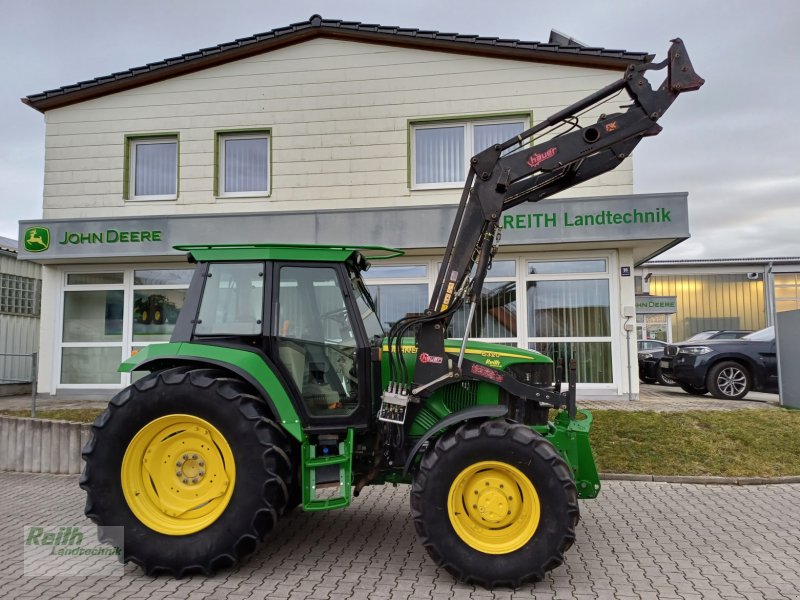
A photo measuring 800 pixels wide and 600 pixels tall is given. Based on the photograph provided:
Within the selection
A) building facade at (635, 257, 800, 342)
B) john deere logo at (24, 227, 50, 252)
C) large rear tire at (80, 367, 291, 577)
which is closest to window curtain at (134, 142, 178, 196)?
john deere logo at (24, 227, 50, 252)

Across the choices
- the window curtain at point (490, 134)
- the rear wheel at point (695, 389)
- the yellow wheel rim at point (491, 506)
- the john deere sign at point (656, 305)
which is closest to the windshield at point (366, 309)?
the yellow wheel rim at point (491, 506)

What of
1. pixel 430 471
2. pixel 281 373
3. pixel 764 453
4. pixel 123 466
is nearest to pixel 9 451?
pixel 123 466

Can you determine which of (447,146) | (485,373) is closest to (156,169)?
(447,146)

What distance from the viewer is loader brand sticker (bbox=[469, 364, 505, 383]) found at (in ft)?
14.7

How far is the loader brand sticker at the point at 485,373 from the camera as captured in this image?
14.7 feet

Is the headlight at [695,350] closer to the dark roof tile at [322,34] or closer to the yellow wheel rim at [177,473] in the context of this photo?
the dark roof tile at [322,34]

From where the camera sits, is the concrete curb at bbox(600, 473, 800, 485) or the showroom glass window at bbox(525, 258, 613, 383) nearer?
the concrete curb at bbox(600, 473, 800, 485)

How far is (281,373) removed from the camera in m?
4.39

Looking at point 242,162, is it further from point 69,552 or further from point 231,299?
point 69,552

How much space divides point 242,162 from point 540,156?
29.8 feet

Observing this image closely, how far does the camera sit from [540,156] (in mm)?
4395

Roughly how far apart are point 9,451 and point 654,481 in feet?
26.4

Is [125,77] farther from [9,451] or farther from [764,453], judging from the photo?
[764,453]

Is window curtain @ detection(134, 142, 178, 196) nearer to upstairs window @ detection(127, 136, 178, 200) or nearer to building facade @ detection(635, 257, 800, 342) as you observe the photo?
upstairs window @ detection(127, 136, 178, 200)
